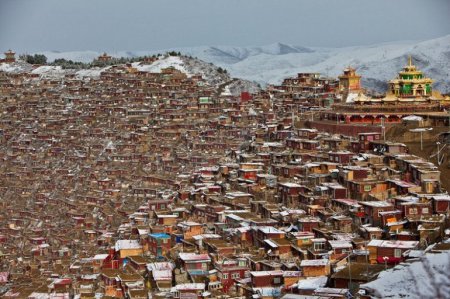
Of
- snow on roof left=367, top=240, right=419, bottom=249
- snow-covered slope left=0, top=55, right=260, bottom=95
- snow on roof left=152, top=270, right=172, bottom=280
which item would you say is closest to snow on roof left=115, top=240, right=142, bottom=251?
snow on roof left=152, top=270, right=172, bottom=280

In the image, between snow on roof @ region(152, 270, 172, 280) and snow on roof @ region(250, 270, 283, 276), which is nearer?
snow on roof @ region(250, 270, 283, 276)

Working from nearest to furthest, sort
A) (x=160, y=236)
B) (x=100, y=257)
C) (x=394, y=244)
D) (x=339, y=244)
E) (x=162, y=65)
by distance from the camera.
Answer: (x=394, y=244) < (x=339, y=244) < (x=160, y=236) < (x=100, y=257) < (x=162, y=65)

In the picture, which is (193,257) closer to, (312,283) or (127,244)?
(127,244)

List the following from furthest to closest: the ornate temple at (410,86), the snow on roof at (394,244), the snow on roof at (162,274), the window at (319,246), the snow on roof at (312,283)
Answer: the ornate temple at (410,86), the window at (319,246), the snow on roof at (162,274), the snow on roof at (394,244), the snow on roof at (312,283)

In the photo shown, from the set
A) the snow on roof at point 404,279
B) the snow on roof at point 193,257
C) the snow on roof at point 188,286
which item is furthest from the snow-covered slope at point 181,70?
the snow on roof at point 404,279

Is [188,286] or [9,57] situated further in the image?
[9,57]

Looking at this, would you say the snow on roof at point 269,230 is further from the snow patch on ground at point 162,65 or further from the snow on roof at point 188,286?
the snow patch on ground at point 162,65

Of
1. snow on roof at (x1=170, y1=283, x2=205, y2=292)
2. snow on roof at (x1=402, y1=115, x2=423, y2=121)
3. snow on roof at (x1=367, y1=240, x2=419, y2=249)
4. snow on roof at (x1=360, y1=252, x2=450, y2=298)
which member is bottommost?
snow on roof at (x1=170, y1=283, x2=205, y2=292)

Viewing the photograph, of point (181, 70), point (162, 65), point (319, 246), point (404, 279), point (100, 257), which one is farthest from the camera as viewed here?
point (162, 65)

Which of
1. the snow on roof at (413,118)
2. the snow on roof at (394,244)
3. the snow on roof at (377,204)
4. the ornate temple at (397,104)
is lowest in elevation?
the snow on roof at (394,244)

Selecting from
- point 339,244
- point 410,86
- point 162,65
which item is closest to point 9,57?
point 162,65

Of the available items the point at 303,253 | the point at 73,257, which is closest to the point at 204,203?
the point at 73,257

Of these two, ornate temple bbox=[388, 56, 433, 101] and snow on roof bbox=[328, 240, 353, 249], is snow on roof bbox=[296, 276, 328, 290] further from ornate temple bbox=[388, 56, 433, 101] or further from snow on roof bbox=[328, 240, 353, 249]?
ornate temple bbox=[388, 56, 433, 101]
